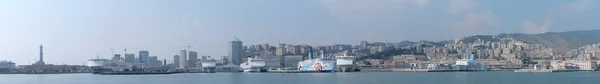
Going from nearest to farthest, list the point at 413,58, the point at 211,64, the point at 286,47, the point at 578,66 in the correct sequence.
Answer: the point at 578,66 < the point at 211,64 < the point at 413,58 < the point at 286,47

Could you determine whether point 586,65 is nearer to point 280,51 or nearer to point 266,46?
point 280,51

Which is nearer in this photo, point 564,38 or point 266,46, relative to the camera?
point 564,38

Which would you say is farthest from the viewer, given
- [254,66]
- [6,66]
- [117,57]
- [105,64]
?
[117,57]

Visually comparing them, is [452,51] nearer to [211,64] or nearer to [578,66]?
[578,66]

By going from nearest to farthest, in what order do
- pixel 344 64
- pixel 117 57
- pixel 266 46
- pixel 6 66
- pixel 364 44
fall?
pixel 344 64
pixel 6 66
pixel 117 57
pixel 266 46
pixel 364 44

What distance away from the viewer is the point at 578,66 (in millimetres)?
67938

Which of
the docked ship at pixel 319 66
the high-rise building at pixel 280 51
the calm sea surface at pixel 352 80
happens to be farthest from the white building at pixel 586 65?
the high-rise building at pixel 280 51

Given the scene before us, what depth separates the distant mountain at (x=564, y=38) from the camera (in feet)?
A: 316

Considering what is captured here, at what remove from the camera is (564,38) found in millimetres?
101312

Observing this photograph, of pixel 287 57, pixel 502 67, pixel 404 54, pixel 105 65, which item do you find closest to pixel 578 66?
pixel 502 67

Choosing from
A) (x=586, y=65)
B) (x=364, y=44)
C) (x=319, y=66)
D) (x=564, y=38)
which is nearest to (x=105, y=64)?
(x=319, y=66)

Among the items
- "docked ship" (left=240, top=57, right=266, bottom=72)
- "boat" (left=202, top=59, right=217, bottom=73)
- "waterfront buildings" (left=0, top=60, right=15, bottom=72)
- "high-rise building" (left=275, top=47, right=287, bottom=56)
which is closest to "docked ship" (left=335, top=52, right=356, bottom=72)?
"docked ship" (left=240, top=57, right=266, bottom=72)

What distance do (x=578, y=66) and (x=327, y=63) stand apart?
22.5 meters

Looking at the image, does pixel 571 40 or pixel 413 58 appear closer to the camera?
pixel 413 58
